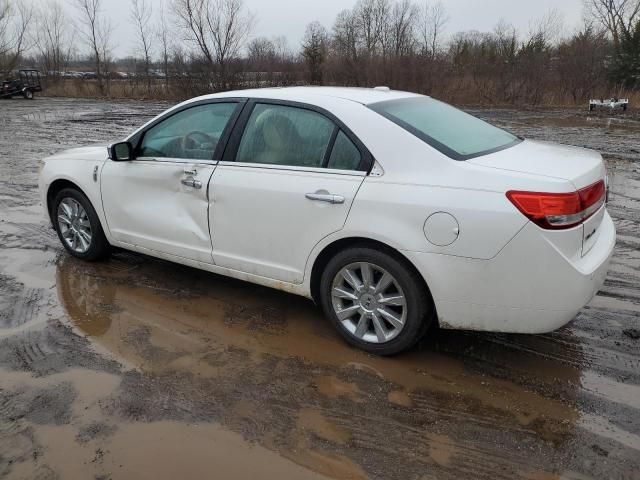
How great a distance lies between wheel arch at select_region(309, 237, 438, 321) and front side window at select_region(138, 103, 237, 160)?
47.8 inches

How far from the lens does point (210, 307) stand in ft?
13.9

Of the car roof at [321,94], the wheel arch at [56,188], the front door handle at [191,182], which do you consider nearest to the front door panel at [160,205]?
the front door handle at [191,182]

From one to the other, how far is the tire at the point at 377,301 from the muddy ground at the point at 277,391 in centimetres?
16

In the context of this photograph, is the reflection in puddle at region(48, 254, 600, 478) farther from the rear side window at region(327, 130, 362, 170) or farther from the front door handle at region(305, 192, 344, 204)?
the rear side window at region(327, 130, 362, 170)

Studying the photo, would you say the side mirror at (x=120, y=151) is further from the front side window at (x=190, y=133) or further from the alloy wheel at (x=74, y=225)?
the alloy wheel at (x=74, y=225)

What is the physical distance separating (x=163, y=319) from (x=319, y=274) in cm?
132

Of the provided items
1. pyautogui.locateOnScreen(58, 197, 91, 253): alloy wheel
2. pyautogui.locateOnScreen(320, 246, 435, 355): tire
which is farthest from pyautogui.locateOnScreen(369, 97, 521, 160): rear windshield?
pyautogui.locateOnScreen(58, 197, 91, 253): alloy wheel

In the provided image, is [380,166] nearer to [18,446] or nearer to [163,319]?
[163,319]

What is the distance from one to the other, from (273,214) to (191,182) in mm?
823

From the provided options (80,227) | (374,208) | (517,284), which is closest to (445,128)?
(374,208)

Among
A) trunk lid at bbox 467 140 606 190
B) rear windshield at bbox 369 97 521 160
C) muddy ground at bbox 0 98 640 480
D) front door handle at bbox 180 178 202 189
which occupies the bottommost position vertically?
muddy ground at bbox 0 98 640 480

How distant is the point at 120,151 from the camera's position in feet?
14.7

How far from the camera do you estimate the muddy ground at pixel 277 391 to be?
257 cm

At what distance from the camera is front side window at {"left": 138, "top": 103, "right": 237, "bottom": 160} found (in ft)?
13.3
